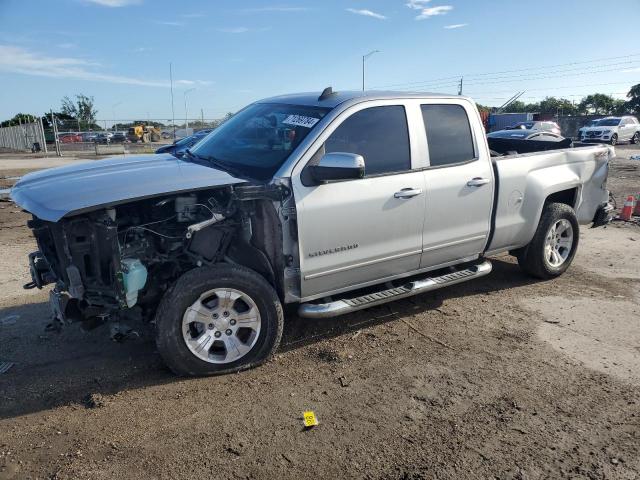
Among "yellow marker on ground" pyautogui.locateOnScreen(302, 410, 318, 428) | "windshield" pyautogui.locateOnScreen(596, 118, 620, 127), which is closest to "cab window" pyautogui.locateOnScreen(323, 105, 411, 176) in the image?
"yellow marker on ground" pyautogui.locateOnScreen(302, 410, 318, 428)

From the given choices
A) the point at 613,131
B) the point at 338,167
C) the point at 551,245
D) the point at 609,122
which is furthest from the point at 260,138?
the point at 609,122

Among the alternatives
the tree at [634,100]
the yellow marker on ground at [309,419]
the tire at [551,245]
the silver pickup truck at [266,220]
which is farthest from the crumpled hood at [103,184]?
the tree at [634,100]

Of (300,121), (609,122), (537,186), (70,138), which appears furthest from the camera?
(70,138)

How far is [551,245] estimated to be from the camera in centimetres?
570

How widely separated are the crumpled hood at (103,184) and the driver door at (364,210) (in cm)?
67

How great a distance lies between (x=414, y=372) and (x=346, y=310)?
68 cm

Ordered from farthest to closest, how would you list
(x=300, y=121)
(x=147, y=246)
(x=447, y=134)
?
1. (x=447, y=134)
2. (x=300, y=121)
3. (x=147, y=246)

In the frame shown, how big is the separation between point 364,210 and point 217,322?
1.39 m

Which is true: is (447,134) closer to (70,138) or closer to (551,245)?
(551,245)

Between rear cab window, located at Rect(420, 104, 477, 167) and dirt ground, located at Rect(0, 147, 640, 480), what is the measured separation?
4.84 ft

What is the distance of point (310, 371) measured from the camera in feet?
12.4

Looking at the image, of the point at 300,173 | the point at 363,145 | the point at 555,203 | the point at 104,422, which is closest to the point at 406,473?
the point at 104,422

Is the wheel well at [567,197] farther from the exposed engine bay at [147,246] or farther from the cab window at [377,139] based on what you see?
the exposed engine bay at [147,246]

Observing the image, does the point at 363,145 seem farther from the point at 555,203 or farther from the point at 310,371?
the point at 555,203
